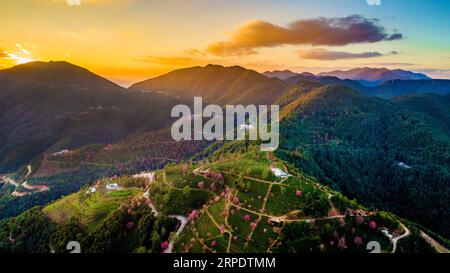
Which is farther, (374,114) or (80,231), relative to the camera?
(374,114)

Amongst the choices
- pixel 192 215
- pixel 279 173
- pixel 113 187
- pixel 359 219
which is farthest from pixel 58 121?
pixel 359 219

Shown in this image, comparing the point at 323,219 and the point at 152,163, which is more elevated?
the point at 323,219

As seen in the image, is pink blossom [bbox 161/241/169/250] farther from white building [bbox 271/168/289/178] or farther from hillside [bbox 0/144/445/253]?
white building [bbox 271/168/289/178]

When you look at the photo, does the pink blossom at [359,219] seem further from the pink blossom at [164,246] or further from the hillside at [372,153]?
the hillside at [372,153]

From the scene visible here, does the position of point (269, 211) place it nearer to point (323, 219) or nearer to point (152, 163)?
point (323, 219)
